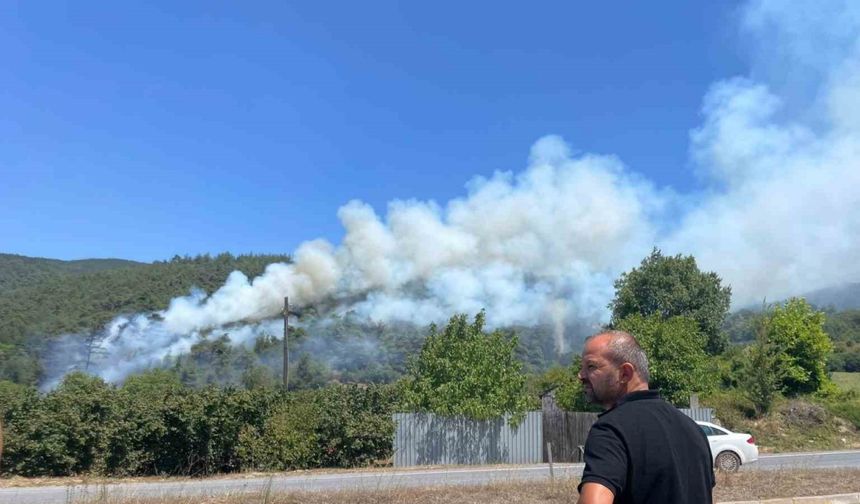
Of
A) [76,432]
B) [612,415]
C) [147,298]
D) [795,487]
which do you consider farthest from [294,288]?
[612,415]

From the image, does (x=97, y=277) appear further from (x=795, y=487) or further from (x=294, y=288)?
(x=795, y=487)

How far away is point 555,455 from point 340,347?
47.2 m

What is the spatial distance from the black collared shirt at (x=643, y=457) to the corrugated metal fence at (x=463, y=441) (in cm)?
2485

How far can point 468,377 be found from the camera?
91.4 ft

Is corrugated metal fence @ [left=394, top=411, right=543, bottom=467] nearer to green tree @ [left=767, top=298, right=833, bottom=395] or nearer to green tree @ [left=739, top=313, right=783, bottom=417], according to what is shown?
green tree @ [left=739, top=313, right=783, bottom=417]

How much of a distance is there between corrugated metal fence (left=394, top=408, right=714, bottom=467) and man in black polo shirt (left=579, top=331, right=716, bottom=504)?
24.8m

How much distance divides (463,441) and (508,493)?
16854mm

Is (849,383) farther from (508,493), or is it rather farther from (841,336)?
(508,493)

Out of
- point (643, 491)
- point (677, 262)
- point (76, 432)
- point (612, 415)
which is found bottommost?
point (76, 432)

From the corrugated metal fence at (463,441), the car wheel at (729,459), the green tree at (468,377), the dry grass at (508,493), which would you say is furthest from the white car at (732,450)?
the corrugated metal fence at (463,441)

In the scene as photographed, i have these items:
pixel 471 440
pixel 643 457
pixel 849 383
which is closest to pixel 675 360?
pixel 471 440

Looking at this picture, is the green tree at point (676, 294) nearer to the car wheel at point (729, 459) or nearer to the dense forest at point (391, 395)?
the dense forest at point (391, 395)

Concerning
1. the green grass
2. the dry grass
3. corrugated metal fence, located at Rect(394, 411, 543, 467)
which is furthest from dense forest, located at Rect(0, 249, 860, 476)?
the dry grass

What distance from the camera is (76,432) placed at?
833 inches
